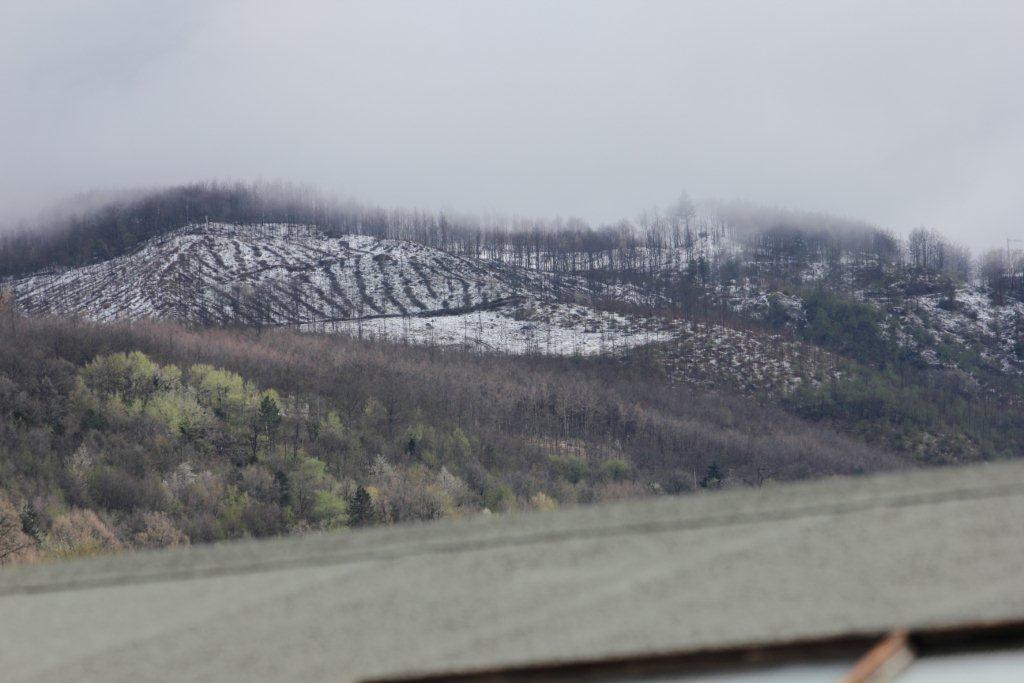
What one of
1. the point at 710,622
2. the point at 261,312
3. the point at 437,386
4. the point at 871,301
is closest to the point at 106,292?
the point at 261,312

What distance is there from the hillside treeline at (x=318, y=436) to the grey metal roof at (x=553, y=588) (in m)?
51.2

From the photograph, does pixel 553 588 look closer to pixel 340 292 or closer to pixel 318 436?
pixel 318 436

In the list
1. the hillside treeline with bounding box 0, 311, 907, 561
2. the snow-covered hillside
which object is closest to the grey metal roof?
the hillside treeline with bounding box 0, 311, 907, 561

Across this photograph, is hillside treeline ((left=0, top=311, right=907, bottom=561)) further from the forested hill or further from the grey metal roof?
the grey metal roof

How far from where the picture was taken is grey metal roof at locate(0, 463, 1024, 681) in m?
3.67

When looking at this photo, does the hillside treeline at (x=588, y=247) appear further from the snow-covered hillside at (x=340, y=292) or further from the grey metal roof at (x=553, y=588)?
the grey metal roof at (x=553, y=588)

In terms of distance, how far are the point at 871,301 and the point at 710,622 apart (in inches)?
5132

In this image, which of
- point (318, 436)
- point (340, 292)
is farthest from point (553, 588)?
point (340, 292)

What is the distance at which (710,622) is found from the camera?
12.0ft

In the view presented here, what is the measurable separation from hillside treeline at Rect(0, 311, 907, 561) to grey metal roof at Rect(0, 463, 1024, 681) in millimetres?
51176

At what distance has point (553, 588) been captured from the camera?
4.07 metres

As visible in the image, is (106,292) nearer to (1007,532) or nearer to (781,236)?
(781,236)

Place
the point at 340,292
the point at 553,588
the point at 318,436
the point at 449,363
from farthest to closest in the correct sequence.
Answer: the point at 340,292
the point at 449,363
the point at 318,436
the point at 553,588

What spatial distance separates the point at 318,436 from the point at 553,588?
7157 centimetres
